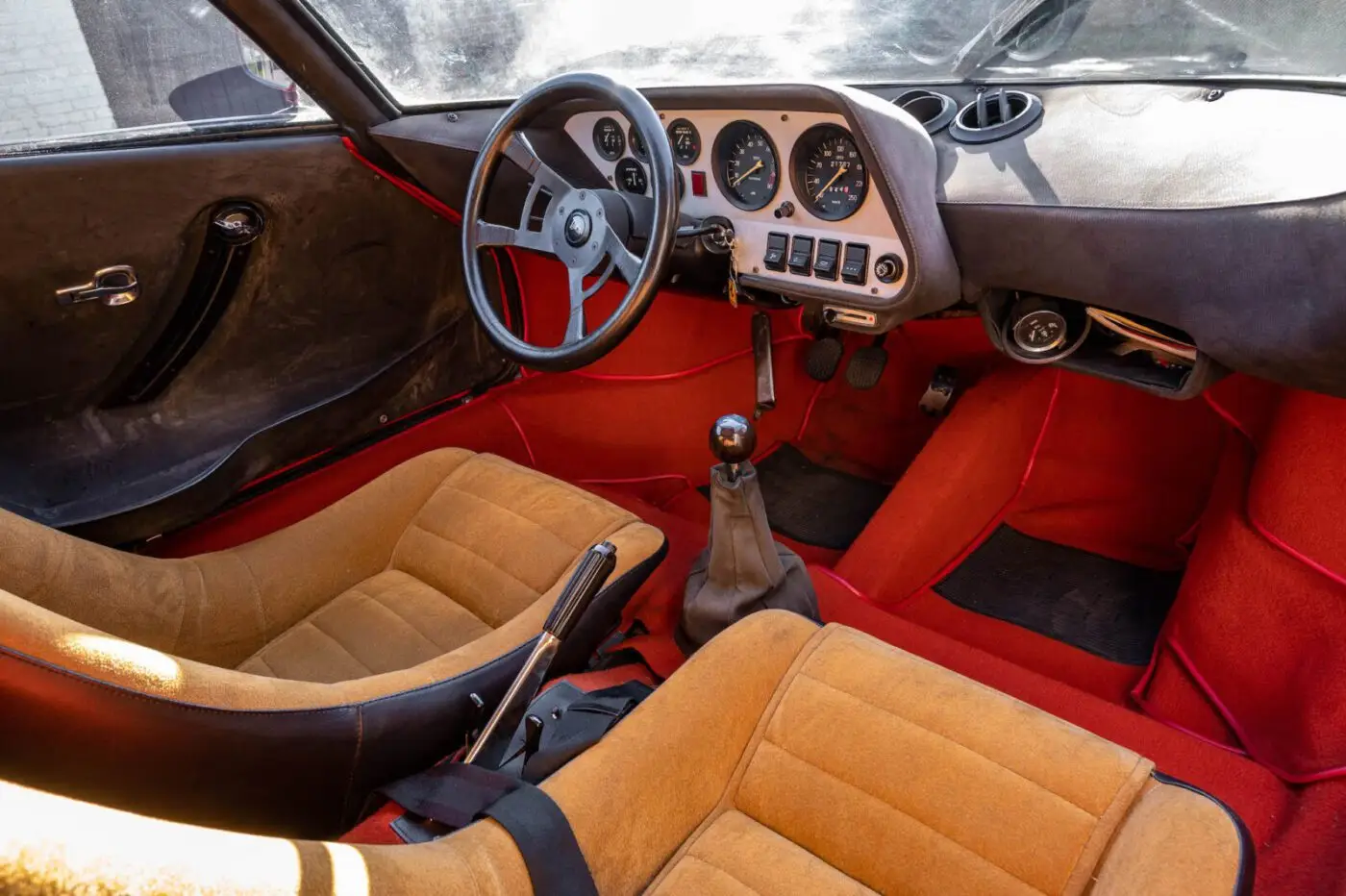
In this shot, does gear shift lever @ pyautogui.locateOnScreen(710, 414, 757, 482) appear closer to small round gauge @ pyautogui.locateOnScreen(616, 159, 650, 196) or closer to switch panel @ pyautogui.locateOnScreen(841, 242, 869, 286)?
switch panel @ pyautogui.locateOnScreen(841, 242, 869, 286)

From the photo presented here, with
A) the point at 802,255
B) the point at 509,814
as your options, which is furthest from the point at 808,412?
the point at 509,814

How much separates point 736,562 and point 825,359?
1013 mm

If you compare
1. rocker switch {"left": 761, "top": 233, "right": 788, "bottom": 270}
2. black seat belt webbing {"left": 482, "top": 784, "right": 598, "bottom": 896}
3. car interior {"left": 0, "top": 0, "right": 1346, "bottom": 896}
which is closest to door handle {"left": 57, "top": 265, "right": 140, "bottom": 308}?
car interior {"left": 0, "top": 0, "right": 1346, "bottom": 896}

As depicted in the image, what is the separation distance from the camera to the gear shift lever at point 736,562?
5.43 feet

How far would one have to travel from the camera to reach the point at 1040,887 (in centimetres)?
107

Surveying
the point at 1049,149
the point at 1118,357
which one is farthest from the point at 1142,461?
the point at 1049,149

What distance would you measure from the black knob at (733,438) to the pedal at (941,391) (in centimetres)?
96

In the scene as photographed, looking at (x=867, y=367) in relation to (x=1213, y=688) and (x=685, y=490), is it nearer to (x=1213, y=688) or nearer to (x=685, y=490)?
(x=685, y=490)

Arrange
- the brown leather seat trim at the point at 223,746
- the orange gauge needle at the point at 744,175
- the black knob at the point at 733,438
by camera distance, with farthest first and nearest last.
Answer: the orange gauge needle at the point at 744,175 < the black knob at the point at 733,438 < the brown leather seat trim at the point at 223,746

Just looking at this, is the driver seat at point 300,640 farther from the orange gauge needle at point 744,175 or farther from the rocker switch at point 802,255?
the orange gauge needle at point 744,175

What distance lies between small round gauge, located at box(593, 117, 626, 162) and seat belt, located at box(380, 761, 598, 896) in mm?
1355

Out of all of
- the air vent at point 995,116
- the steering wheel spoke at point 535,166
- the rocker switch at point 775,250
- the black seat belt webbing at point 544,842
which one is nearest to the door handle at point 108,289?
the steering wheel spoke at point 535,166

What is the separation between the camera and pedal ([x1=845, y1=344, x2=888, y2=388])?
251cm

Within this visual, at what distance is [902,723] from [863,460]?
4.85 ft
